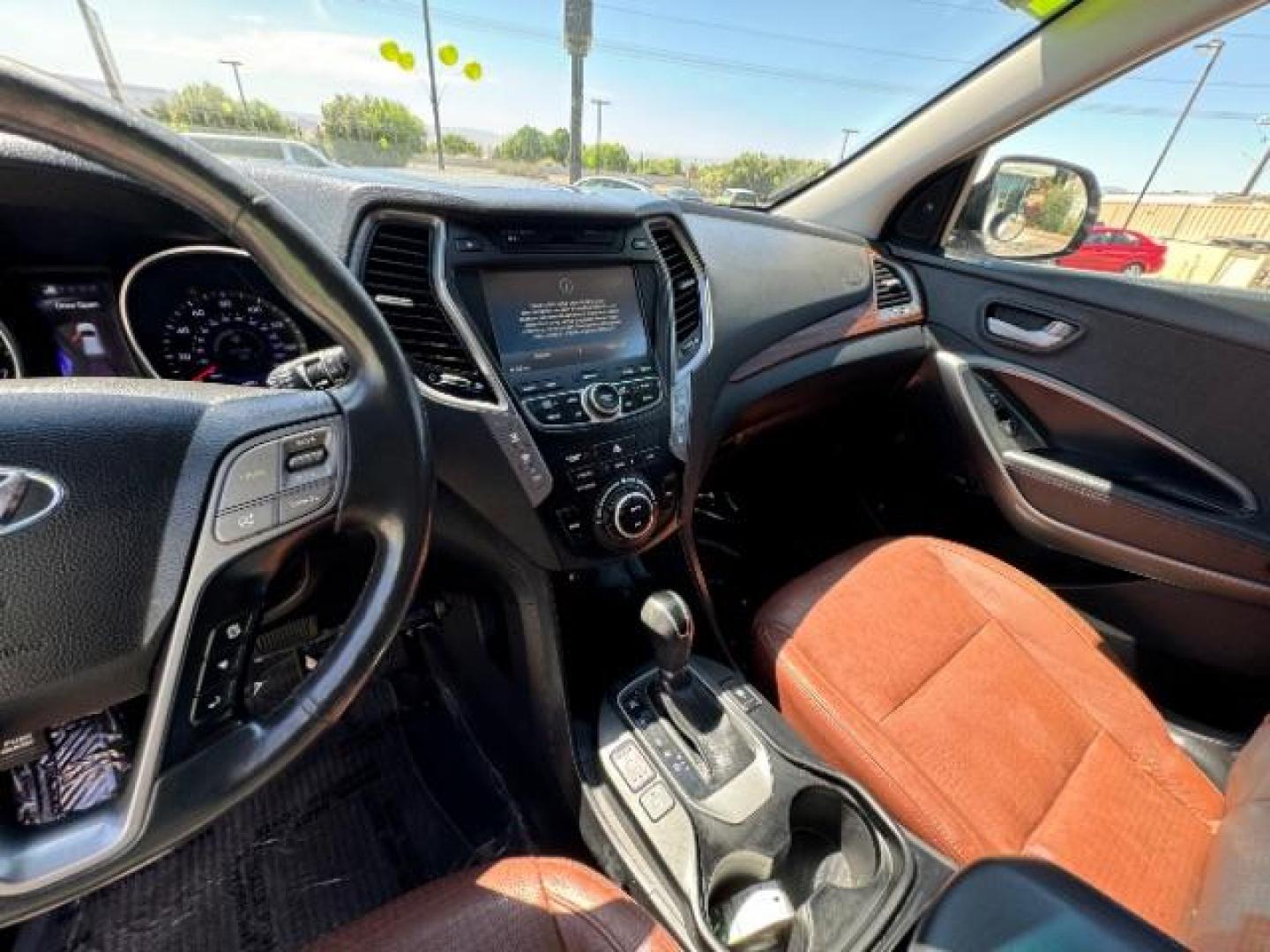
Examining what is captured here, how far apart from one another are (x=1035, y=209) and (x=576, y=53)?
139cm

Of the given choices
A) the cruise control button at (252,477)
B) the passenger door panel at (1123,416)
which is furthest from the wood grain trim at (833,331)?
the cruise control button at (252,477)

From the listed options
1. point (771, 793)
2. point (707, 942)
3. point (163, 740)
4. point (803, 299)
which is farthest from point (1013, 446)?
point (163, 740)

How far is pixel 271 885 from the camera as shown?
45.4 inches

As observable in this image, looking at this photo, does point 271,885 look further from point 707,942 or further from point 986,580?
point 986,580

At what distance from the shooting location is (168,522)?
562 millimetres

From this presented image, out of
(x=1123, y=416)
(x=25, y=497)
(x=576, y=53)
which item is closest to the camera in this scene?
(x=25, y=497)

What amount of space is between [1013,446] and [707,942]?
4.38 feet

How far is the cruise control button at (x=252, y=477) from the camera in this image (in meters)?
0.58

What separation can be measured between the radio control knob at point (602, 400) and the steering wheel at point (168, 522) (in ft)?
1.30

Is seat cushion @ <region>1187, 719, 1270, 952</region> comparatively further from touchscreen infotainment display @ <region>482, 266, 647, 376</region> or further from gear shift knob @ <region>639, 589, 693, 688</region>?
touchscreen infotainment display @ <region>482, 266, 647, 376</region>

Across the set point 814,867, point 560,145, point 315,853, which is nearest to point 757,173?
point 560,145

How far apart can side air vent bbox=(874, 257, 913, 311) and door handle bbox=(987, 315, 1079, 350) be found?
0.22m

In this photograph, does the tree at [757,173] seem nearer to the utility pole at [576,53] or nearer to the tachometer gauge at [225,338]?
the utility pole at [576,53]

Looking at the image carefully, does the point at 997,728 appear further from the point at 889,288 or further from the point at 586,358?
the point at 889,288
